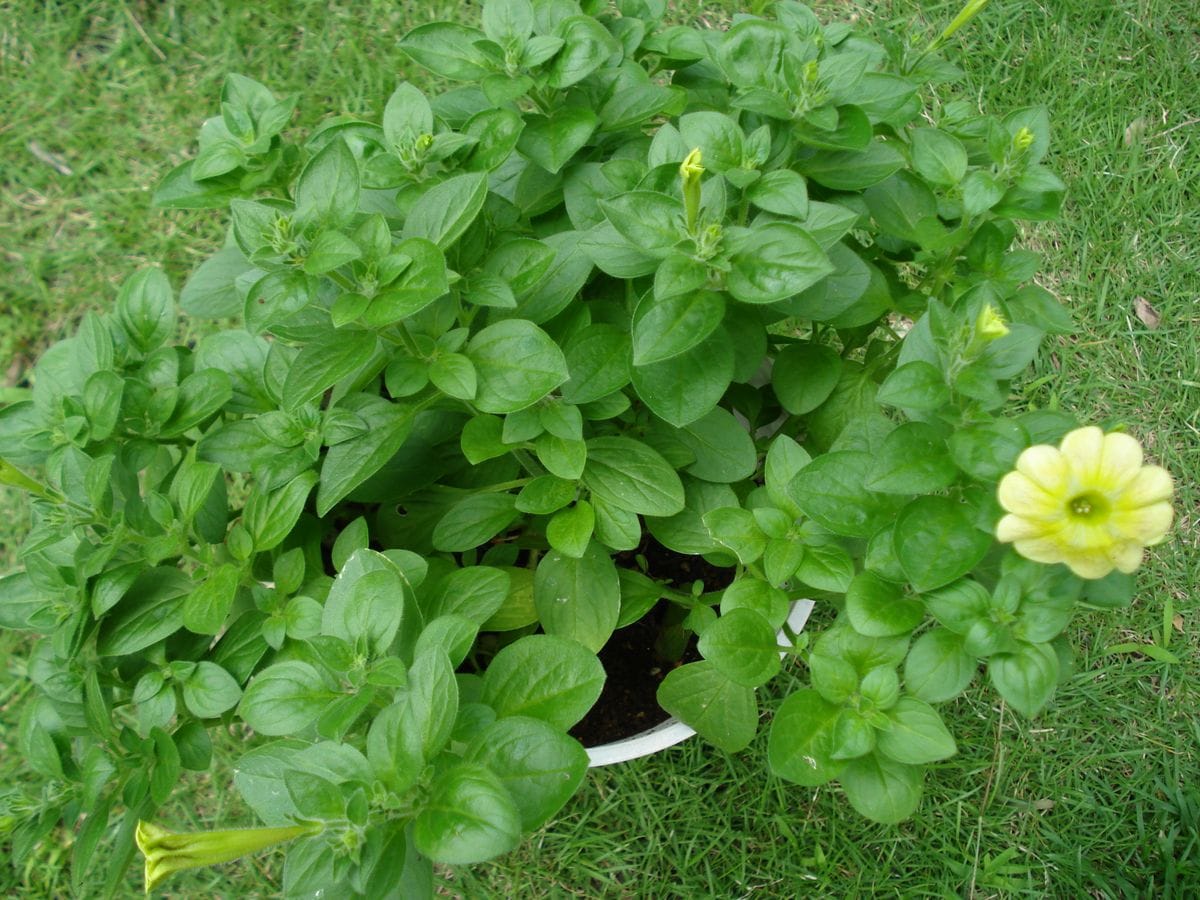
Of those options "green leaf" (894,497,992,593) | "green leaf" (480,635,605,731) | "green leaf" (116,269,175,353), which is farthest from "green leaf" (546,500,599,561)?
"green leaf" (116,269,175,353)

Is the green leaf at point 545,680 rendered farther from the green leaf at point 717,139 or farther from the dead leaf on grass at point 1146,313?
the dead leaf on grass at point 1146,313

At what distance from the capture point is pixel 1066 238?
102 inches

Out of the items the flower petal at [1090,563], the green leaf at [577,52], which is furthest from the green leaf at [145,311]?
the flower petal at [1090,563]

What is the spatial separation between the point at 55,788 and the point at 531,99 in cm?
127

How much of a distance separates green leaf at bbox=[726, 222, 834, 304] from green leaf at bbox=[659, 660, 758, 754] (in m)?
0.64

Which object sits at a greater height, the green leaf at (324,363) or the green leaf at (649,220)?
the green leaf at (649,220)

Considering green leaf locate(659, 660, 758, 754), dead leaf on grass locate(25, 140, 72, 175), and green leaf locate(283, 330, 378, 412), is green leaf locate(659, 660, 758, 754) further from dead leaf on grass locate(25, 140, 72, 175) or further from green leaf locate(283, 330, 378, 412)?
dead leaf on grass locate(25, 140, 72, 175)

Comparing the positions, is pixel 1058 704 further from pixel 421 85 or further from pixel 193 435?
pixel 421 85

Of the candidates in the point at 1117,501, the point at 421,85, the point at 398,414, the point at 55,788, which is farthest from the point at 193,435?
the point at 421,85

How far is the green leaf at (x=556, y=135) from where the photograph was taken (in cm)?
140

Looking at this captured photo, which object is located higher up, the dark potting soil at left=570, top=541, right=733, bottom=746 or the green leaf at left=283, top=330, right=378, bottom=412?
the green leaf at left=283, top=330, right=378, bottom=412

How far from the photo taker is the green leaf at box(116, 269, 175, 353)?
1538mm

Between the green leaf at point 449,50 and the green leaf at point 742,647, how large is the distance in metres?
0.91

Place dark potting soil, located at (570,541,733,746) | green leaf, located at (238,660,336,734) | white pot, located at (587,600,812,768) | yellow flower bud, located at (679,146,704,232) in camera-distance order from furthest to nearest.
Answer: dark potting soil, located at (570,541,733,746), white pot, located at (587,600,812,768), green leaf, located at (238,660,336,734), yellow flower bud, located at (679,146,704,232)
